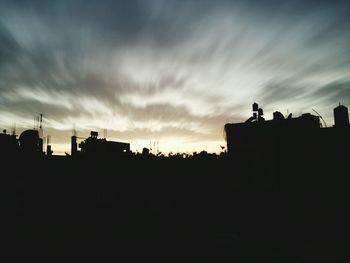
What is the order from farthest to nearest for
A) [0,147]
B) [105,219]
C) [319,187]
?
1. [0,147]
2. [319,187]
3. [105,219]

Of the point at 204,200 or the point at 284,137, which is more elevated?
→ the point at 284,137

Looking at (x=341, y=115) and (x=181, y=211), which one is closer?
(x=341, y=115)

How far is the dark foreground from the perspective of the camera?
991 centimetres

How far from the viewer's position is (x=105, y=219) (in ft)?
44.3

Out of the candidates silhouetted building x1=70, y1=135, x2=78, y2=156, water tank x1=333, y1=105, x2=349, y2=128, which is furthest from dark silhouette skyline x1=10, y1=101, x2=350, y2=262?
silhouetted building x1=70, y1=135, x2=78, y2=156

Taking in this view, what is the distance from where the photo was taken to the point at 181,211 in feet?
50.5

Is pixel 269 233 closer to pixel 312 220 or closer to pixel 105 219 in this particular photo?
pixel 312 220

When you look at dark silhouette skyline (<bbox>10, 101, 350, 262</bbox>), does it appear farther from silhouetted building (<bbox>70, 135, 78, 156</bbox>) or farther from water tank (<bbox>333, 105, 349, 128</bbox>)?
silhouetted building (<bbox>70, 135, 78, 156</bbox>)

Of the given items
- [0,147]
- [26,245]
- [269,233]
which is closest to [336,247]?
[269,233]

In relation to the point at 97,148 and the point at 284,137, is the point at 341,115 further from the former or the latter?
the point at 97,148

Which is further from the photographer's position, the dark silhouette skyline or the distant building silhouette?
the distant building silhouette

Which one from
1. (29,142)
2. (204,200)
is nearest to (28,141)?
(29,142)

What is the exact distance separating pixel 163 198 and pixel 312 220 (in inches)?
385

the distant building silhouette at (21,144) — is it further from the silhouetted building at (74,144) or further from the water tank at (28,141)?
the silhouetted building at (74,144)
